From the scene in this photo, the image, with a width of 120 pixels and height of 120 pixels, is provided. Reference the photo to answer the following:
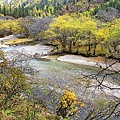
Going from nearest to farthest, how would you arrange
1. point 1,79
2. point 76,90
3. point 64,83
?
point 1,79 → point 76,90 → point 64,83

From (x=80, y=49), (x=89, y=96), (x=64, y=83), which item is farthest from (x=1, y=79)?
(x=80, y=49)

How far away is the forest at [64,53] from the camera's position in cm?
833

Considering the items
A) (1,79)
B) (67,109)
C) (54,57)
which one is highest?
(1,79)

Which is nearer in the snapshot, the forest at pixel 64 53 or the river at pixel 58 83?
the forest at pixel 64 53

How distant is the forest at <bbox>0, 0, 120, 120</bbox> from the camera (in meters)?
8.33

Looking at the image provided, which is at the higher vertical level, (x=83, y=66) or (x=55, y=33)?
(x=55, y=33)

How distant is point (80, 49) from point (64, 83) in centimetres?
2220

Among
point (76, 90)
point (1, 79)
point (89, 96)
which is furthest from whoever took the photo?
point (76, 90)

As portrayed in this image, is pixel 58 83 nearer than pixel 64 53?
Yes

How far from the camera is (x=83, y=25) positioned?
1549 inches

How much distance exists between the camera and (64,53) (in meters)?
39.8

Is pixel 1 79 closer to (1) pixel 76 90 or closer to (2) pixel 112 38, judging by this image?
(1) pixel 76 90

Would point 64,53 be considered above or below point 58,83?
below

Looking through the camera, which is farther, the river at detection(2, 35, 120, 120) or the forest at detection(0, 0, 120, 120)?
the river at detection(2, 35, 120, 120)
